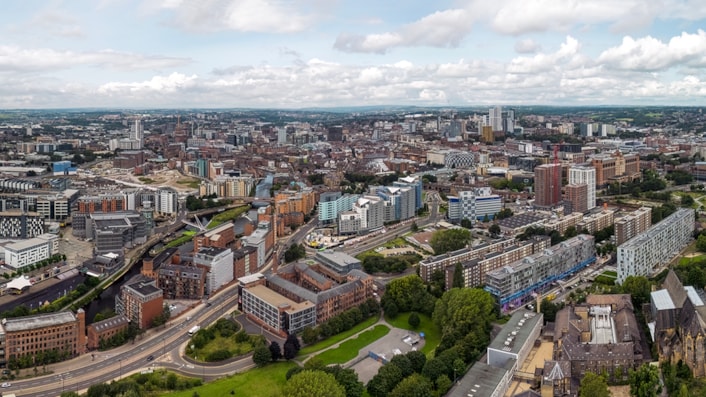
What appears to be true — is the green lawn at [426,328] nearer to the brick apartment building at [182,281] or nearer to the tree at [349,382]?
the tree at [349,382]

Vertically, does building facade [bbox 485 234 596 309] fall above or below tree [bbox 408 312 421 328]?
above

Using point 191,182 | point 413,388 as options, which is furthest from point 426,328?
point 191,182

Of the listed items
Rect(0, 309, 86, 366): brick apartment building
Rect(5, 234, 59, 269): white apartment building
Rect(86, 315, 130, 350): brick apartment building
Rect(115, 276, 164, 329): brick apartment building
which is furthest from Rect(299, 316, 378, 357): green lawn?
Rect(5, 234, 59, 269): white apartment building

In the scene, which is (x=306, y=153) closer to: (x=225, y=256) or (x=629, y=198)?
(x=629, y=198)

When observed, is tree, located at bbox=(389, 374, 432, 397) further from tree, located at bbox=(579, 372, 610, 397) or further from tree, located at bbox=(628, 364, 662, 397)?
tree, located at bbox=(628, 364, 662, 397)

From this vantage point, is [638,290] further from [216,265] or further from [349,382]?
[216,265]

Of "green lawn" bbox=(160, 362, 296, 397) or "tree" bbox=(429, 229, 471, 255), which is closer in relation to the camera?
"green lawn" bbox=(160, 362, 296, 397)
